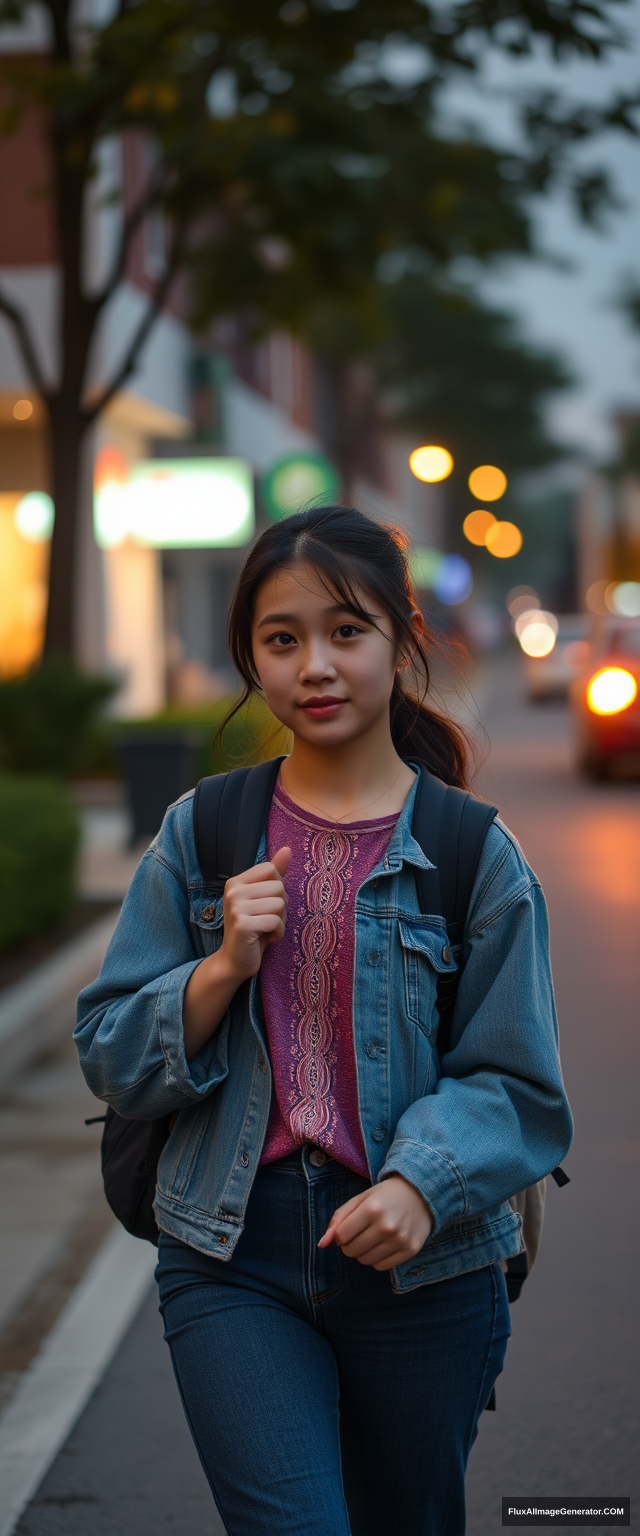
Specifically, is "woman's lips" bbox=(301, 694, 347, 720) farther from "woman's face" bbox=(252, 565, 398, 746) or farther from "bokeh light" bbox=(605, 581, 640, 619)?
"bokeh light" bbox=(605, 581, 640, 619)

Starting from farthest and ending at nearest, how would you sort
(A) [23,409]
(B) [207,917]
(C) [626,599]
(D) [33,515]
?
1. (C) [626,599]
2. (D) [33,515]
3. (A) [23,409]
4. (B) [207,917]

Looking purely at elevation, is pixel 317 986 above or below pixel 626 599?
above

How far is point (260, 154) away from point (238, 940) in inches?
512

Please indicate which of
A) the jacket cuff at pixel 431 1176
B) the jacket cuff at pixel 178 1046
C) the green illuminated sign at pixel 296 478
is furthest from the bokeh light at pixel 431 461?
the jacket cuff at pixel 431 1176

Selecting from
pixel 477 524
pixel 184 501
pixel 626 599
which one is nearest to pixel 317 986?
pixel 184 501

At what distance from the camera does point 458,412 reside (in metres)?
57.4

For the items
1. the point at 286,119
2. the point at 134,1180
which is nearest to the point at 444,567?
the point at 286,119

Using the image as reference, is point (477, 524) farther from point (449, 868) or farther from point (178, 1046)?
point (178, 1046)

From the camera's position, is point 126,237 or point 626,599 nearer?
point 126,237

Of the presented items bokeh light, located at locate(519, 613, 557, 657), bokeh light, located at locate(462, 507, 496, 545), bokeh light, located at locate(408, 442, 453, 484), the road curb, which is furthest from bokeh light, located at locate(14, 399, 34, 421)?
bokeh light, located at locate(462, 507, 496, 545)

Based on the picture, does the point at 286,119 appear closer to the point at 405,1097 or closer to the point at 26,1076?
the point at 26,1076

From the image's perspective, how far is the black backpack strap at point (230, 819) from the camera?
7.43 feet

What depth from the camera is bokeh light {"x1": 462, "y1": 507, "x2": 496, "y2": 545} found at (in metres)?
73.3

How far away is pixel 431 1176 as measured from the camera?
79.8 inches
